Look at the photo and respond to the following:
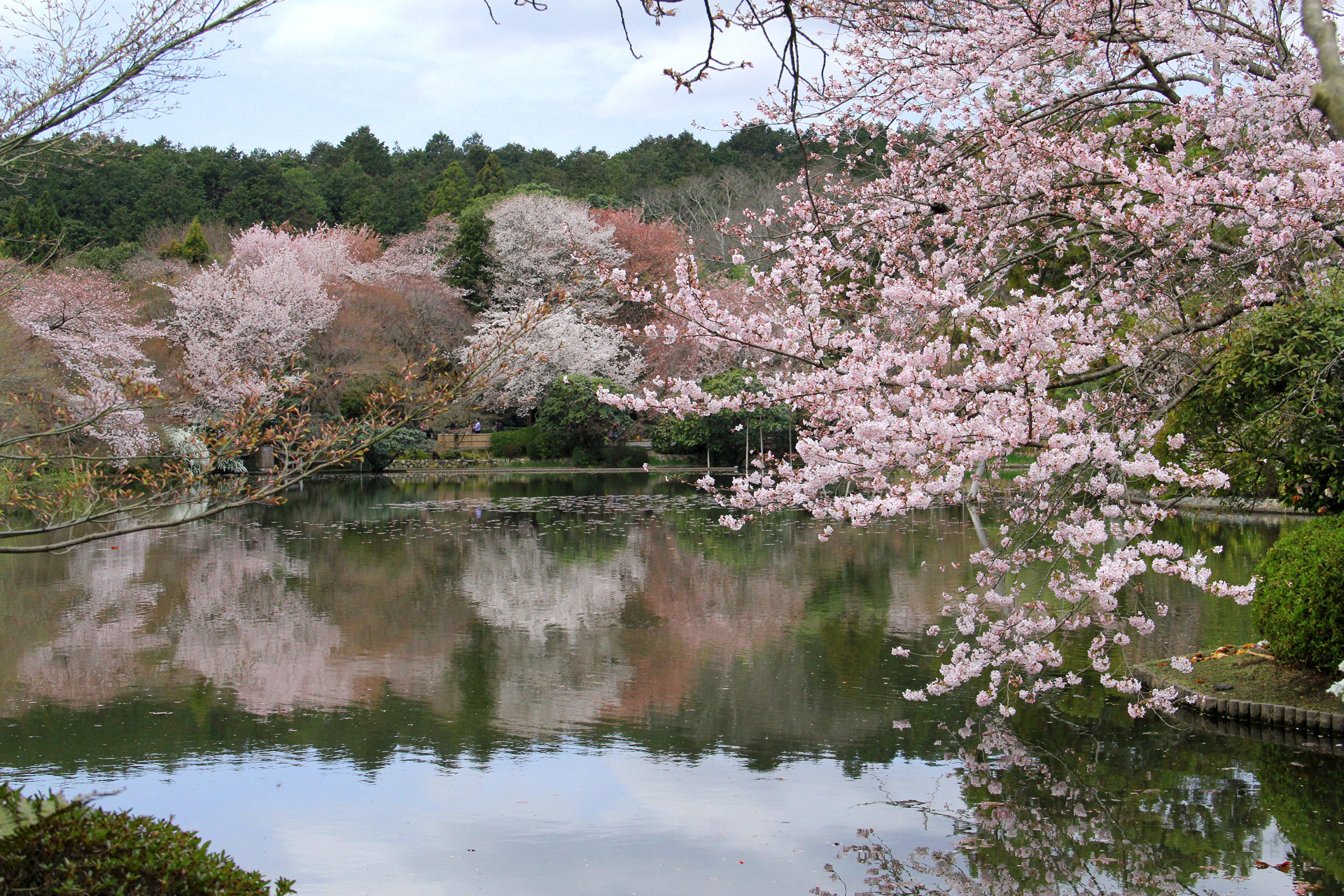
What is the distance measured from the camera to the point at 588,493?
24188 millimetres

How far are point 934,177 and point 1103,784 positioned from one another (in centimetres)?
365

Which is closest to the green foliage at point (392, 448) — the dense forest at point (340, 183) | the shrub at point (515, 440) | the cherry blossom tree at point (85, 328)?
the shrub at point (515, 440)

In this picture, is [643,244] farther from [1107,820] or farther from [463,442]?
[1107,820]

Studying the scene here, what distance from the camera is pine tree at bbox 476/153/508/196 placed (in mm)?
46594

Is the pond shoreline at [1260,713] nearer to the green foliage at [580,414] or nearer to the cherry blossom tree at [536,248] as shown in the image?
the green foliage at [580,414]

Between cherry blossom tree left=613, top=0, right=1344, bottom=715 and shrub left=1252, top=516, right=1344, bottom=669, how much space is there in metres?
1.34

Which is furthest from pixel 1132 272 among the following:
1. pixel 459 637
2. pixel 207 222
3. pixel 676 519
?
pixel 207 222

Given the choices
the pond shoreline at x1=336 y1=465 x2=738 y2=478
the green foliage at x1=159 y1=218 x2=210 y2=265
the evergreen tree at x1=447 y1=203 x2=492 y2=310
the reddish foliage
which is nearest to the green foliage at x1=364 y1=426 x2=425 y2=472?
the pond shoreline at x1=336 y1=465 x2=738 y2=478

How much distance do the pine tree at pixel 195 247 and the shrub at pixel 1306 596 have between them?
3255 centimetres

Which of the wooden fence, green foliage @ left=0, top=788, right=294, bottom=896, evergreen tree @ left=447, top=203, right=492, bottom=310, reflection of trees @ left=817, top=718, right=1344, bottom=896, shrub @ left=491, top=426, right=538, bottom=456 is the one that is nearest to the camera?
green foliage @ left=0, top=788, right=294, bottom=896

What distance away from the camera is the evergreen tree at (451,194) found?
44.6 m

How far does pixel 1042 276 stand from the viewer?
7.16m

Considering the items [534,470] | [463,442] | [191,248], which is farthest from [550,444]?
[191,248]

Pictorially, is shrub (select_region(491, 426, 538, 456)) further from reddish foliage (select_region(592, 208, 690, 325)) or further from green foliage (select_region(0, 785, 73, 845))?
green foliage (select_region(0, 785, 73, 845))
